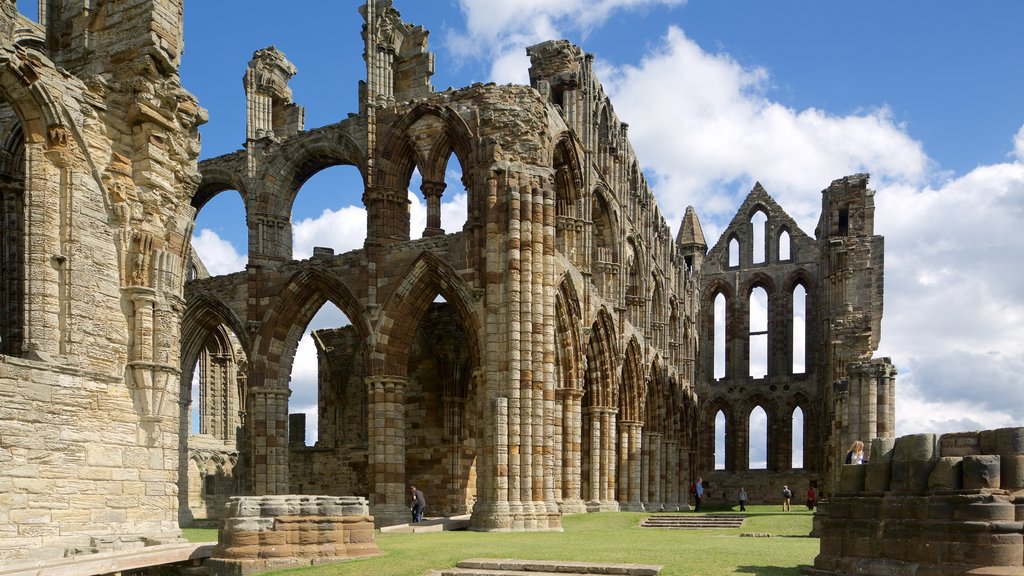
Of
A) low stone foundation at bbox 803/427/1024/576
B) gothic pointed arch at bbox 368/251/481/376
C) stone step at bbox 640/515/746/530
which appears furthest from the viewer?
gothic pointed arch at bbox 368/251/481/376

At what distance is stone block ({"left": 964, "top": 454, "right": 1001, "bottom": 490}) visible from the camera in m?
8.88

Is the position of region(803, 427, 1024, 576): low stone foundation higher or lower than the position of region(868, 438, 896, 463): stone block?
lower

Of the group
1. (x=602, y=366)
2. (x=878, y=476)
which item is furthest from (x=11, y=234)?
(x=602, y=366)

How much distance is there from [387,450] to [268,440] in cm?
405

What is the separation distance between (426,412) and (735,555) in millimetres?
17579

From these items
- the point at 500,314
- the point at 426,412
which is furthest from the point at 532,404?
the point at 426,412

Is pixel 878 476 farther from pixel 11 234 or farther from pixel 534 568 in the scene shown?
pixel 11 234

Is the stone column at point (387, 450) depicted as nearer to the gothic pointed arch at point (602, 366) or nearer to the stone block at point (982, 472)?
the gothic pointed arch at point (602, 366)

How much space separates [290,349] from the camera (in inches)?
1085

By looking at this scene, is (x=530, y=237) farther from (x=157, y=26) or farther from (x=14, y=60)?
(x=14, y=60)

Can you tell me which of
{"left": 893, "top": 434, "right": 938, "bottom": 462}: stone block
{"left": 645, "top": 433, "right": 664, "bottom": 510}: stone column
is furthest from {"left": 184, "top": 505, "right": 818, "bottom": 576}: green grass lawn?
{"left": 645, "top": 433, "right": 664, "bottom": 510}: stone column

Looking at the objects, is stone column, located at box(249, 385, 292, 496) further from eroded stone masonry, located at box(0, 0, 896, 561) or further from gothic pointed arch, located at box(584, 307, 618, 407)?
gothic pointed arch, located at box(584, 307, 618, 407)

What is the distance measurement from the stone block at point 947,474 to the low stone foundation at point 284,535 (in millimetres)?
7618

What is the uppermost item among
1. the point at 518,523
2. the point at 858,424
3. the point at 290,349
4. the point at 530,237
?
the point at 530,237
